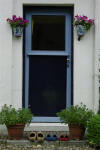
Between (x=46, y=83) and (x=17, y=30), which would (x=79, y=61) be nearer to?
(x=46, y=83)

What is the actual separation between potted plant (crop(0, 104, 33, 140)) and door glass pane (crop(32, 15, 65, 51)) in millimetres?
1674

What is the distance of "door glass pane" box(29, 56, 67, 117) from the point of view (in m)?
8.07

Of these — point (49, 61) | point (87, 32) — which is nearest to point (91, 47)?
point (87, 32)

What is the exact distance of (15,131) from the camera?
7004mm

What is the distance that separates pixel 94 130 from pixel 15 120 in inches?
57.0

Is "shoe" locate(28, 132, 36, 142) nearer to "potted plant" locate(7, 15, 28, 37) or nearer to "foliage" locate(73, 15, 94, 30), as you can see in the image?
"potted plant" locate(7, 15, 28, 37)

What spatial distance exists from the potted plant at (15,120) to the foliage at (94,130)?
1148mm

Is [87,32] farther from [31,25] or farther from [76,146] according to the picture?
[76,146]

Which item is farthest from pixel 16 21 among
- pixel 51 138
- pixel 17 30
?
pixel 51 138

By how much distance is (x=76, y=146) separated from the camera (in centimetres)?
691

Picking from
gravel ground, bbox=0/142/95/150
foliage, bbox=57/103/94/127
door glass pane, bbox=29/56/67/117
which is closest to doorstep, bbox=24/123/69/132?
door glass pane, bbox=29/56/67/117

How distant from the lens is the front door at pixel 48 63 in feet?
26.4

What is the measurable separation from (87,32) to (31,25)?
1.21 meters

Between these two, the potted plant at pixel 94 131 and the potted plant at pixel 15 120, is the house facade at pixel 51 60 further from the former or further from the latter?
the potted plant at pixel 94 131
